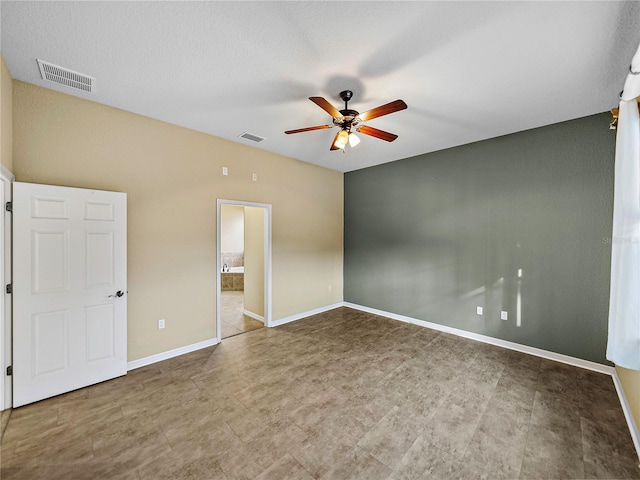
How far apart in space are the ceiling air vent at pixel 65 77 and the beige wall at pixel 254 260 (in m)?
2.56

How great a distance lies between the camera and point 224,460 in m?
1.78

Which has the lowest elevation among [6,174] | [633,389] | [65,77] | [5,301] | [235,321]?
[235,321]

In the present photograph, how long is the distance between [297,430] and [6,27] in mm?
3559

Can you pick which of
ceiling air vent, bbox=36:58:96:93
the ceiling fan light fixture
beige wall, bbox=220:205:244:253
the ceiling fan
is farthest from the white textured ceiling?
beige wall, bbox=220:205:244:253

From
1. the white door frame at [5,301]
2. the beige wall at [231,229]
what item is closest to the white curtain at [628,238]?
the white door frame at [5,301]

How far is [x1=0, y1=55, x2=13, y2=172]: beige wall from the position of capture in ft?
6.75

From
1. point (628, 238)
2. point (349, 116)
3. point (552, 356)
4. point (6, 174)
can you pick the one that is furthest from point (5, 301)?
point (552, 356)

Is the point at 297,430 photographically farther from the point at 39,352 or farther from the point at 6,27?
the point at 6,27

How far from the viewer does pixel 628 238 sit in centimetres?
178

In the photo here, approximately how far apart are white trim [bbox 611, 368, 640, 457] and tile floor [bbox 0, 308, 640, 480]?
0.15 ft

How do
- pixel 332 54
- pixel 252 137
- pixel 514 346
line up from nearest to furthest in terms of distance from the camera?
1. pixel 332 54
2. pixel 514 346
3. pixel 252 137

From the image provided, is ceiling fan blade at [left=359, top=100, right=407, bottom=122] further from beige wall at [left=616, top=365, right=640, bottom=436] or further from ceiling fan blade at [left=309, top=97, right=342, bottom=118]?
beige wall at [left=616, top=365, right=640, bottom=436]

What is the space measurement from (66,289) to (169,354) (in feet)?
4.43

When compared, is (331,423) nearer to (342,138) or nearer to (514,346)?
(342,138)
